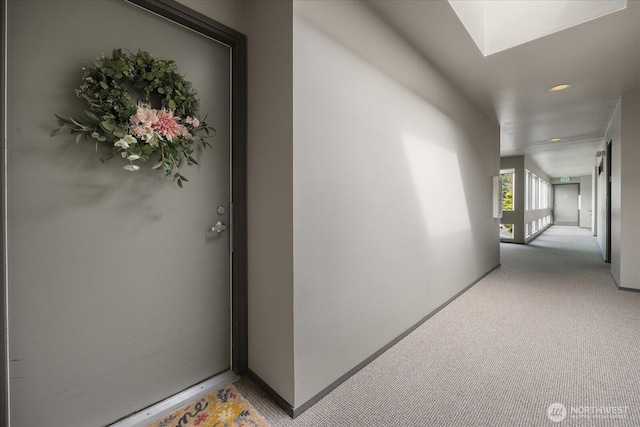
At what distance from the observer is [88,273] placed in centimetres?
131

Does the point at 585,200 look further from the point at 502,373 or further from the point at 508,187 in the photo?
the point at 502,373

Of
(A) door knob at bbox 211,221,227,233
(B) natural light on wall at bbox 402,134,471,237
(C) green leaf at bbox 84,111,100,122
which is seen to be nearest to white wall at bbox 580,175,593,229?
(B) natural light on wall at bbox 402,134,471,237

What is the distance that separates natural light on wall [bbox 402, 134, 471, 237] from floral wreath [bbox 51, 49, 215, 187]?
174cm

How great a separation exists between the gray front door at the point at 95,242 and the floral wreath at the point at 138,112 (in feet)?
0.24

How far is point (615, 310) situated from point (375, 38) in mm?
3733

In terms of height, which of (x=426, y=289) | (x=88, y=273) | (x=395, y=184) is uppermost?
(x=395, y=184)

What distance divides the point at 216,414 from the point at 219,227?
1046mm

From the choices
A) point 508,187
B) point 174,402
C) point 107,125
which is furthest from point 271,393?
point 508,187

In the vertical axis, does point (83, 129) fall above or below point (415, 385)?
above

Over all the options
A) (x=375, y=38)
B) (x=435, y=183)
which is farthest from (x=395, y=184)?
(x=375, y=38)

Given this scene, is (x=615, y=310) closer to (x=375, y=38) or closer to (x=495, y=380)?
→ (x=495, y=380)

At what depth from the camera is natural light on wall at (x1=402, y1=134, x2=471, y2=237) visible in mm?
2559

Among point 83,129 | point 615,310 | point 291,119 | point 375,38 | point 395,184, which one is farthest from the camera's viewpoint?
point 615,310

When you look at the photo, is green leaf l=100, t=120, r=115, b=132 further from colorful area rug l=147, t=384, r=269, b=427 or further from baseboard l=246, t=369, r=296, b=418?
baseboard l=246, t=369, r=296, b=418
